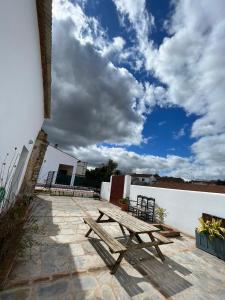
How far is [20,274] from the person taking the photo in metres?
2.86

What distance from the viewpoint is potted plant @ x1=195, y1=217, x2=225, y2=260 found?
463 centimetres

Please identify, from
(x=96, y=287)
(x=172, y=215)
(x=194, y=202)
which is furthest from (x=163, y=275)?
(x=172, y=215)

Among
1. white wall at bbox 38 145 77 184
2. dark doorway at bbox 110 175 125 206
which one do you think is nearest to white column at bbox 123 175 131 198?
dark doorway at bbox 110 175 125 206

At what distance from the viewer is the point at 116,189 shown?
1311cm

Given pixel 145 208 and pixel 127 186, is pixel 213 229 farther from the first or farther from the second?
pixel 127 186

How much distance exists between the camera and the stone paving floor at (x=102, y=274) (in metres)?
2.63

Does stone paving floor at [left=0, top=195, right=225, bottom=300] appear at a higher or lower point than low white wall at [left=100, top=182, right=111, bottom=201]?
lower

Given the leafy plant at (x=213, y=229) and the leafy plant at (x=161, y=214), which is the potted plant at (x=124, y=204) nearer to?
the leafy plant at (x=161, y=214)

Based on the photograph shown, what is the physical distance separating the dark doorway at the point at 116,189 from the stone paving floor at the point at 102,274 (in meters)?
7.67

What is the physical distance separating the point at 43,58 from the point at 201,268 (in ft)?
25.7

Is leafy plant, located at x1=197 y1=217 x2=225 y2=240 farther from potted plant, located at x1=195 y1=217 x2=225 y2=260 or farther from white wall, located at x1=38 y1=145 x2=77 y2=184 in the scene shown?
white wall, located at x1=38 y1=145 x2=77 y2=184

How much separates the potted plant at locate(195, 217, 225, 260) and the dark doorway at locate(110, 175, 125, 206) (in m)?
7.36

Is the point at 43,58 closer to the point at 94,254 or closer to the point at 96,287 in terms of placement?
the point at 94,254

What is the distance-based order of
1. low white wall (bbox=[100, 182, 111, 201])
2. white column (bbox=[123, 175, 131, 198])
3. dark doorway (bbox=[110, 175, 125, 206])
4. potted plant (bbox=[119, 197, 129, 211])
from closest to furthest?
potted plant (bbox=[119, 197, 129, 211]) → white column (bbox=[123, 175, 131, 198]) → dark doorway (bbox=[110, 175, 125, 206]) → low white wall (bbox=[100, 182, 111, 201])
